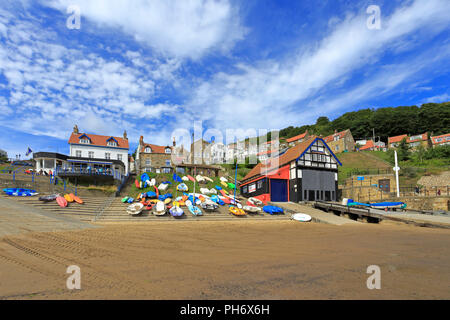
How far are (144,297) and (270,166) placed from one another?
86.1 ft

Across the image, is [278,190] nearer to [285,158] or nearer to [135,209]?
[285,158]

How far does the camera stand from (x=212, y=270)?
5238 mm

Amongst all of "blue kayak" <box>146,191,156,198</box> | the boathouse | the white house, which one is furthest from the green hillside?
"blue kayak" <box>146,191,156,198</box>

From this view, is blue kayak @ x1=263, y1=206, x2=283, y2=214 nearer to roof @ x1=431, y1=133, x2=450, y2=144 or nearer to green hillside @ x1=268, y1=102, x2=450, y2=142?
roof @ x1=431, y1=133, x2=450, y2=144

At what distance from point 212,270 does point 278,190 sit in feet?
72.8

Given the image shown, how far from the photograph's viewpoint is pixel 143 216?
16.1 meters

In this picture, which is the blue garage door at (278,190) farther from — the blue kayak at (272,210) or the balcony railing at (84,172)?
the balcony railing at (84,172)

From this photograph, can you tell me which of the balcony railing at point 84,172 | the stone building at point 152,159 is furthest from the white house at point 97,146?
the balcony railing at point 84,172

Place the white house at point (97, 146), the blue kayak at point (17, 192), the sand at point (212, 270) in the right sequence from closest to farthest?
the sand at point (212, 270) < the blue kayak at point (17, 192) < the white house at point (97, 146)

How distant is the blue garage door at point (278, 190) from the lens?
2603 cm

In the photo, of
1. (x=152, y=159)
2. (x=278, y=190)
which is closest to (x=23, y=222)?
(x=278, y=190)

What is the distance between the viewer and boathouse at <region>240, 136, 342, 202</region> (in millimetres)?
26047
